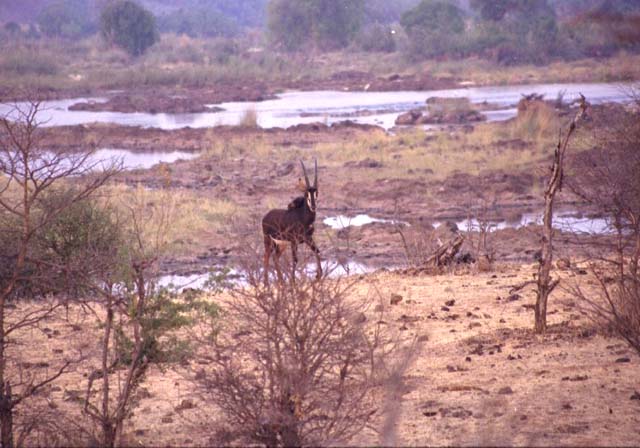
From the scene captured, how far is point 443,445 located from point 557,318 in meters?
4.03

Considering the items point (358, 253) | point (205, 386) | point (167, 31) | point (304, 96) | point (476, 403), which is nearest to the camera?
point (205, 386)

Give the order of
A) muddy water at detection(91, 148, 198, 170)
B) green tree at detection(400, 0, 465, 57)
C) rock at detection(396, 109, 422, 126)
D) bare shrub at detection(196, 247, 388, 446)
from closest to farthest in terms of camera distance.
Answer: bare shrub at detection(196, 247, 388, 446), muddy water at detection(91, 148, 198, 170), rock at detection(396, 109, 422, 126), green tree at detection(400, 0, 465, 57)

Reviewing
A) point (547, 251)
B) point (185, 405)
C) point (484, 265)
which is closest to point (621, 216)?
point (547, 251)

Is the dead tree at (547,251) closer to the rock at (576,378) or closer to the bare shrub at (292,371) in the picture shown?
the rock at (576,378)

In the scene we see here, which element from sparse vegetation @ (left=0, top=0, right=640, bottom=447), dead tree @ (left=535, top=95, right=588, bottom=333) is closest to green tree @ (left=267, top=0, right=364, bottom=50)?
sparse vegetation @ (left=0, top=0, right=640, bottom=447)

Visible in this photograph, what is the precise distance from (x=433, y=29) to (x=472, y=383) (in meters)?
71.6

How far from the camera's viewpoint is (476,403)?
7.25 m

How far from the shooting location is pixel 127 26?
256 feet

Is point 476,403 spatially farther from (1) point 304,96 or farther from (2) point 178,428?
(1) point 304,96

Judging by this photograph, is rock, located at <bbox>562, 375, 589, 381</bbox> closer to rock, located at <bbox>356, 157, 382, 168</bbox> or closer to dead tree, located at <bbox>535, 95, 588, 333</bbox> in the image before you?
dead tree, located at <bbox>535, 95, 588, 333</bbox>

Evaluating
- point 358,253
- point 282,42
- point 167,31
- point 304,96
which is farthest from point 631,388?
point 167,31

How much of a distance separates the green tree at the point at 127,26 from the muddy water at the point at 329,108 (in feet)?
82.4

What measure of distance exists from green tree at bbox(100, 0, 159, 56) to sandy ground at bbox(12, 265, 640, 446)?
69.4 m

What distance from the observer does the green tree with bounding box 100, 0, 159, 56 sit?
7694 cm
